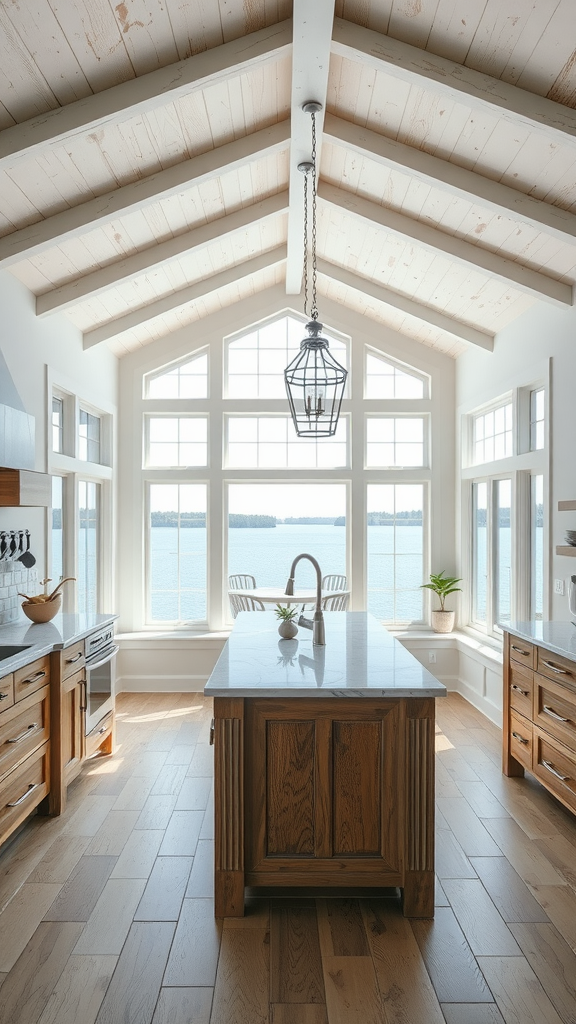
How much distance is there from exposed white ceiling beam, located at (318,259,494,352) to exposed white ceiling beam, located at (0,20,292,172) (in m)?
2.80

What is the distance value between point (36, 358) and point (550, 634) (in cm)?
356

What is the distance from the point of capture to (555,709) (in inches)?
141

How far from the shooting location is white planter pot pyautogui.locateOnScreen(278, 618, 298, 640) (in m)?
3.52

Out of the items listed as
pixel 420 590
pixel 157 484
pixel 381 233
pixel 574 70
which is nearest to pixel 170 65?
pixel 574 70

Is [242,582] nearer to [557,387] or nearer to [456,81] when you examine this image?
[557,387]

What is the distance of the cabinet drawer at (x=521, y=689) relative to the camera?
3.90 m

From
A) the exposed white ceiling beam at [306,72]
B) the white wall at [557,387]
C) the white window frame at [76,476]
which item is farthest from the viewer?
the white window frame at [76,476]

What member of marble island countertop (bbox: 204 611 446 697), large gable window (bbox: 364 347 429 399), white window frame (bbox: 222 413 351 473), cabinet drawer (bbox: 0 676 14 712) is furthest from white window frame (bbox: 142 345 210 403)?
cabinet drawer (bbox: 0 676 14 712)

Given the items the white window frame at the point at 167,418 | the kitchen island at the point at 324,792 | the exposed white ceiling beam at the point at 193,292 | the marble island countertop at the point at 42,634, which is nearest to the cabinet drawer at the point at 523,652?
the kitchen island at the point at 324,792

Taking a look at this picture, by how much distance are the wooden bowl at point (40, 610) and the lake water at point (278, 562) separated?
97.3 inches

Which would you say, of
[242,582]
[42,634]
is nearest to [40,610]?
[42,634]

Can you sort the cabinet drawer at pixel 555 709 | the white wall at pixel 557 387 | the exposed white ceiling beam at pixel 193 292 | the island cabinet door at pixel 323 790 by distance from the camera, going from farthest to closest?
1. the exposed white ceiling beam at pixel 193 292
2. the white wall at pixel 557 387
3. the cabinet drawer at pixel 555 709
4. the island cabinet door at pixel 323 790

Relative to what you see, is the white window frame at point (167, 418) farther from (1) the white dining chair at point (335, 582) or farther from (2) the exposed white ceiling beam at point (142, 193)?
(2) the exposed white ceiling beam at point (142, 193)

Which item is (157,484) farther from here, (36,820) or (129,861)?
(129,861)
